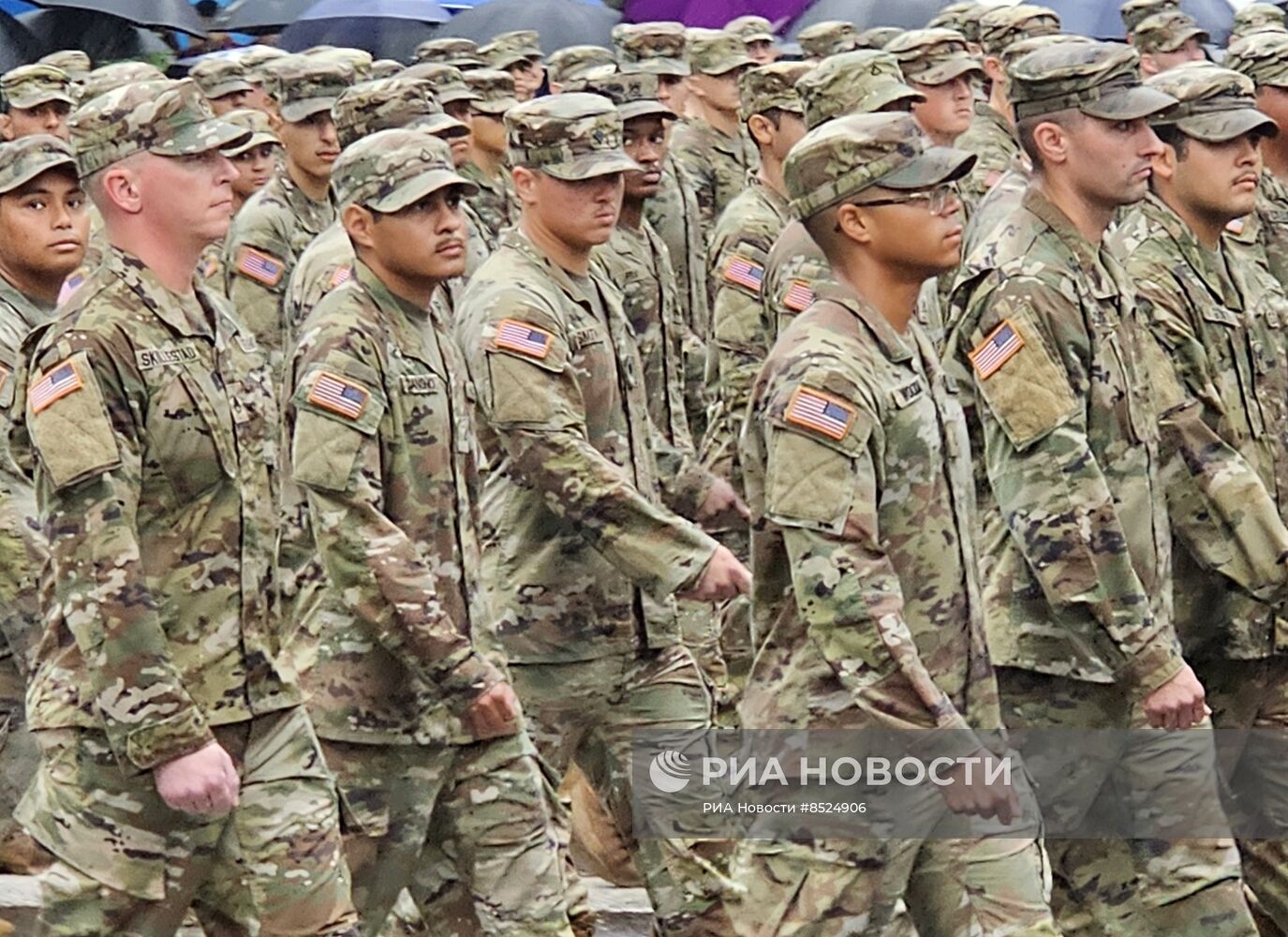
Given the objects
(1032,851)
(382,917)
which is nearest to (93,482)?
(382,917)

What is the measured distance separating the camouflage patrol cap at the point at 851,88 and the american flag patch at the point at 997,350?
9.47 feet

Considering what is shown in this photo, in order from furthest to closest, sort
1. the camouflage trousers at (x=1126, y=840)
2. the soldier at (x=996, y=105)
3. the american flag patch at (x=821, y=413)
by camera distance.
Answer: the soldier at (x=996, y=105) < the camouflage trousers at (x=1126, y=840) < the american flag patch at (x=821, y=413)

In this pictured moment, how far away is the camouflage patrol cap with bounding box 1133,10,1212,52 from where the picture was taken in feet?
47.2

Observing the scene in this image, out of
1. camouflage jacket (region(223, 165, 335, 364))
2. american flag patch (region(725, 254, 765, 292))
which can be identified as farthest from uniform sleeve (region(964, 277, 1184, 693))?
camouflage jacket (region(223, 165, 335, 364))

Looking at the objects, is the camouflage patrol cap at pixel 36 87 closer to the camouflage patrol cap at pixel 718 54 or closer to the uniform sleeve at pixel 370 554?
the camouflage patrol cap at pixel 718 54

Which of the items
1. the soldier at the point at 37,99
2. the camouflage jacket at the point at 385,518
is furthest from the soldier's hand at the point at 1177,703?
the soldier at the point at 37,99

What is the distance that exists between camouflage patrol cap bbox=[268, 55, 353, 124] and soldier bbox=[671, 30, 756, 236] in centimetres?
194

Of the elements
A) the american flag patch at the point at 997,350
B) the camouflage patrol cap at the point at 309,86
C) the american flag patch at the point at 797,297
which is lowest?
the camouflage patrol cap at the point at 309,86

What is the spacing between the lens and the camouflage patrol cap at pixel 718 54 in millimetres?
13766

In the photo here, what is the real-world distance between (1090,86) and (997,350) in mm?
873

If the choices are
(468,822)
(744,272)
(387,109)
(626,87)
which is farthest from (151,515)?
(626,87)

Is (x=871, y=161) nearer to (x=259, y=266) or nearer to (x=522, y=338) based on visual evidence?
(x=522, y=338)

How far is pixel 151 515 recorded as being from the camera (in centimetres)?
689

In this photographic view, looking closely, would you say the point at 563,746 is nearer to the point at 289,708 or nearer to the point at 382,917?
the point at 382,917
